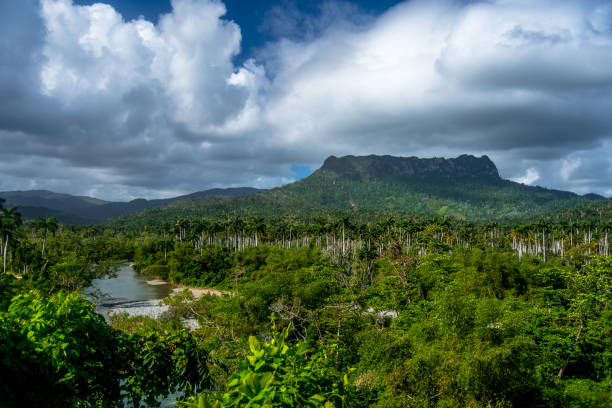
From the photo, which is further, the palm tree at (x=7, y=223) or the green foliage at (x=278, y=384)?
the palm tree at (x=7, y=223)

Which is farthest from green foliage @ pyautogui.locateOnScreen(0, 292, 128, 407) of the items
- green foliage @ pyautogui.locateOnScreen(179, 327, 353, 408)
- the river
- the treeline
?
the treeline

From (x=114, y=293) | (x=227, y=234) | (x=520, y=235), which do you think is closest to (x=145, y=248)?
(x=227, y=234)

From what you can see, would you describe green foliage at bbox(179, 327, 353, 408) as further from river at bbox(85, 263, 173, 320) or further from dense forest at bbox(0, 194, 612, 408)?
river at bbox(85, 263, 173, 320)

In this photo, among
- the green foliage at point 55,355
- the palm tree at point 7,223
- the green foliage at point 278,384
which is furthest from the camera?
the palm tree at point 7,223

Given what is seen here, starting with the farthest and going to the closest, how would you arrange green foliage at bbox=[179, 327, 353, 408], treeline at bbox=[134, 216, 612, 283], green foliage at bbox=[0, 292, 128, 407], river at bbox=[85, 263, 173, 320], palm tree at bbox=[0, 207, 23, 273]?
1. treeline at bbox=[134, 216, 612, 283]
2. river at bbox=[85, 263, 173, 320]
3. palm tree at bbox=[0, 207, 23, 273]
4. green foliage at bbox=[0, 292, 128, 407]
5. green foliage at bbox=[179, 327, 353, 408]

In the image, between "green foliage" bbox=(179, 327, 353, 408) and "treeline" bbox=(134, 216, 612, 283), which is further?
"treeline" bbox=(134, 216, 612, 283)

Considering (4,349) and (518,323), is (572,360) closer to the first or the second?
(518,323)

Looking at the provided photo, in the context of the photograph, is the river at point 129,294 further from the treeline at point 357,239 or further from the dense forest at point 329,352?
the dense forest at point 329,352

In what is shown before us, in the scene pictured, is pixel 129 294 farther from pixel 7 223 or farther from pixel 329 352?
pixel 329 352

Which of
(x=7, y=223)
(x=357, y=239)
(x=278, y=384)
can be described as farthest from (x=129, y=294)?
(x=278, y=384)

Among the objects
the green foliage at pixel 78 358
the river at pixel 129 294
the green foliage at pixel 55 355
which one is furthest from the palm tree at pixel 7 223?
the green foliage at pixel 55 355

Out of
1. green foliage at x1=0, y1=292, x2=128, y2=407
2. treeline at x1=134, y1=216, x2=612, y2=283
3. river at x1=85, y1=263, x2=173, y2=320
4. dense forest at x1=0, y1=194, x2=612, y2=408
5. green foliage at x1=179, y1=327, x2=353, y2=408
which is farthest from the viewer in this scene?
treeline at x1=134, y1=216, x2=612, y2=283

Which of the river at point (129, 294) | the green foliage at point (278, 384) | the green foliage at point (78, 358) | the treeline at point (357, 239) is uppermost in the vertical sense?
the green foliage at point (278, 384)

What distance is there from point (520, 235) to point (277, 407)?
94.3m
